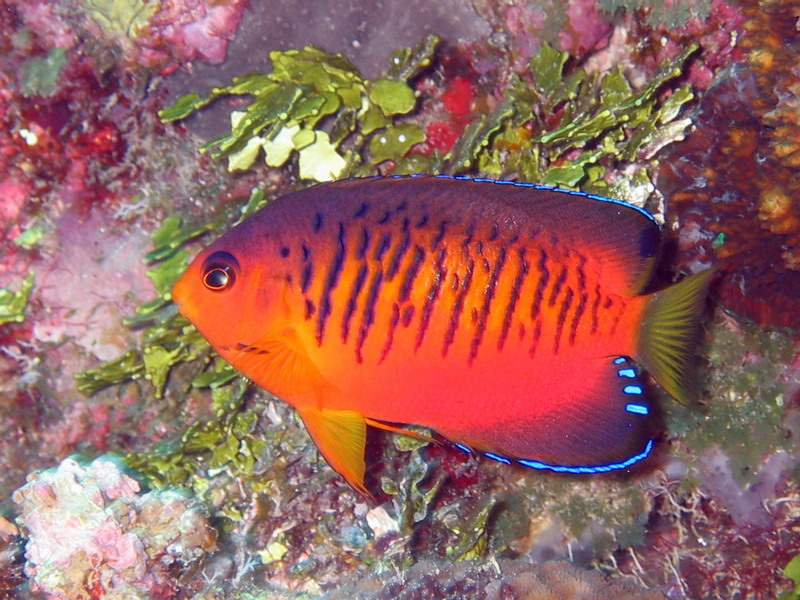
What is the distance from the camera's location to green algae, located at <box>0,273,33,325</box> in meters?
3.67

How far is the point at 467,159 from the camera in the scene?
3.03 m

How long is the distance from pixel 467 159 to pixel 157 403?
2539 millimetres

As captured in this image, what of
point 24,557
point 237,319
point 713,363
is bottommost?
point 24,557

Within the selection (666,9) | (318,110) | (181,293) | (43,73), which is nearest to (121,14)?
(43,73)

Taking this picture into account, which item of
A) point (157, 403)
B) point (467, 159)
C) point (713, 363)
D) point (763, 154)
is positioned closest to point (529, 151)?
point (467, 159)

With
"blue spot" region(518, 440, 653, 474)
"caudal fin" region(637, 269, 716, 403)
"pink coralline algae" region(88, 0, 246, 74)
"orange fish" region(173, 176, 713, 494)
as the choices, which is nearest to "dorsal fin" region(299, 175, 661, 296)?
"orange fish" region(173, 176, 713, 494)

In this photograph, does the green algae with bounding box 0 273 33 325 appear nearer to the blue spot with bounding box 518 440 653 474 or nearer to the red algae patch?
the blue spot with bounding box 518 440 653 474

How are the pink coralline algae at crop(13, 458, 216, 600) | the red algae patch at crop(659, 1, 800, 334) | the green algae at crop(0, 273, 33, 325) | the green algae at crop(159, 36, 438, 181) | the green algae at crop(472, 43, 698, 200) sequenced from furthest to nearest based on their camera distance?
1. the green algae at crop(0, 273, 33, 325)
2. the green algae at crop(159, 36, 438, 181)
3. the green algae at crop(472, 43, 698, 200)
4. the red algae patch at crop(659, 1, 800, 334)
5. the pink coralline algae at crop(13, 458, 216, 600)

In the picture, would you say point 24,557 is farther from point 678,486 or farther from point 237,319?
point 678,486

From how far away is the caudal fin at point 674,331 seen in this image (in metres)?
1.98

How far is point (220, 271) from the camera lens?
79.9 inches

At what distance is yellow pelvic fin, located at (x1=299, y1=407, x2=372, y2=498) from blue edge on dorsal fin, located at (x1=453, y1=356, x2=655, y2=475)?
370 mm

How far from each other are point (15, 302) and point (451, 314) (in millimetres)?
3133

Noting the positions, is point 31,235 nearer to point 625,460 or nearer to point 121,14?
point 121,14
